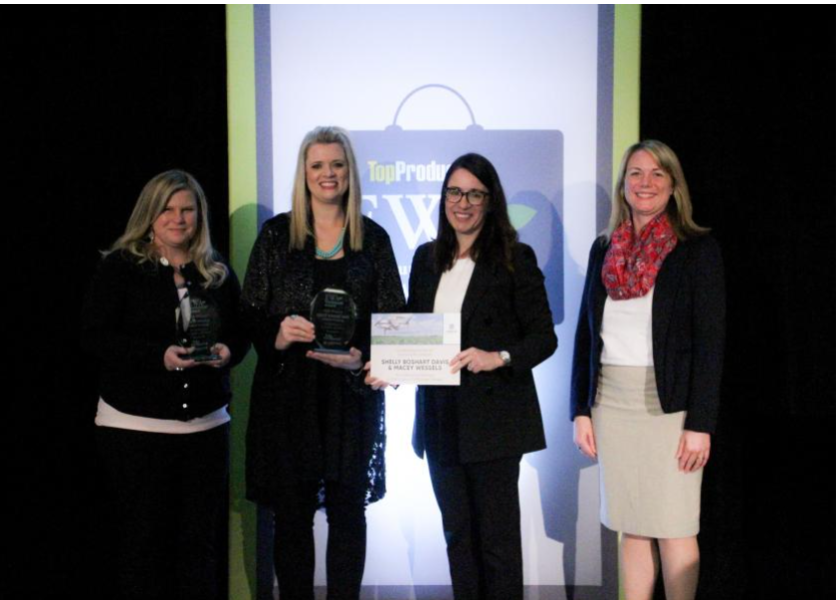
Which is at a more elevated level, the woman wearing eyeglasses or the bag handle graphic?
the bag handle graphic

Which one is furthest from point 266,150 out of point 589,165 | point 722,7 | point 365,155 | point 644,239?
point 722,7

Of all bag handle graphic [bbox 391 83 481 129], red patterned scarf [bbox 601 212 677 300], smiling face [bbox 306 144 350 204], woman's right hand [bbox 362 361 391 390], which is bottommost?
woman's right hand [bbox 362 361 391 390]

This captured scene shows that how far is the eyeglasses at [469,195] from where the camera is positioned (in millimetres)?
2723

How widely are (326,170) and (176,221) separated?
1.80 ft

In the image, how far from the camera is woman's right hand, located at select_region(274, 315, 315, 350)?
258cm

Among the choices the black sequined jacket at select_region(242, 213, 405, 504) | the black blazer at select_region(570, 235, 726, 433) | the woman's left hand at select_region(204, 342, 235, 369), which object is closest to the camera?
the black blazer at select_region(570, 235, 726, 433)

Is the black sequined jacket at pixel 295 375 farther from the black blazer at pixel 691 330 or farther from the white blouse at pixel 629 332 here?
the black blazer at pixel 691 330

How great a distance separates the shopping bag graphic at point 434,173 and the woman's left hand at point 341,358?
89 cm

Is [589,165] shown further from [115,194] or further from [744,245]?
[115,194]

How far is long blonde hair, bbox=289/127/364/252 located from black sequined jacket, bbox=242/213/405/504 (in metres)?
0.03

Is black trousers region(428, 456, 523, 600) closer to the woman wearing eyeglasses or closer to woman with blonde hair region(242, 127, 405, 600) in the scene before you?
the woman wearing eyeglasses

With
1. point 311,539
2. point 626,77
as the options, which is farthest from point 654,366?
point 626,77

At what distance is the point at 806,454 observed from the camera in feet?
11.2

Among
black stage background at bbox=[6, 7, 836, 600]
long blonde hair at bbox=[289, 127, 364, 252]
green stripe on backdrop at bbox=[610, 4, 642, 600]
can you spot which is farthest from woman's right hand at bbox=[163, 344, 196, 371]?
green stripe on backdrop at bbox=[610, 4, 642, 600]
